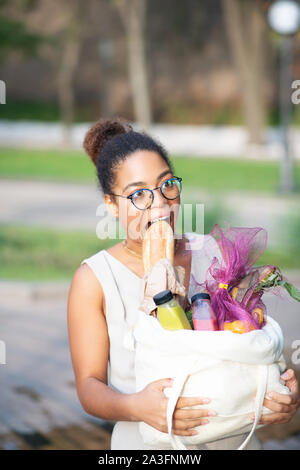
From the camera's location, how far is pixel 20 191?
1691 centimetres

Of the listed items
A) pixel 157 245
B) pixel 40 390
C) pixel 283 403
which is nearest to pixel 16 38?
pixel 40 390

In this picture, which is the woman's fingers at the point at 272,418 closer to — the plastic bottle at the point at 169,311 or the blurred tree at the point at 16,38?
the plastic bottle at the point at 169,311

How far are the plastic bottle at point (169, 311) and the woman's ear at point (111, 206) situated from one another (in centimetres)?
46

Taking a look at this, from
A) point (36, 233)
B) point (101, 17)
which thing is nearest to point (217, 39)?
point (101, 17)

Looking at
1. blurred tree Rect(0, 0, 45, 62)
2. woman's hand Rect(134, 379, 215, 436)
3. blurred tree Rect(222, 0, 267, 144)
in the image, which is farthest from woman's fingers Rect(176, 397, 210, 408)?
blurred tree Rect(222, 0, 267, 144)

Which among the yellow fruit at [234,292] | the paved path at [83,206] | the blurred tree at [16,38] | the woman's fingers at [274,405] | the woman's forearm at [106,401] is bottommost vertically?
the paved path at [83,206]

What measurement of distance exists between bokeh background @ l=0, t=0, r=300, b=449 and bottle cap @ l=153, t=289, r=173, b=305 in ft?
1.35

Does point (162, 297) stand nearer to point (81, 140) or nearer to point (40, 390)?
A: point (40, 390)

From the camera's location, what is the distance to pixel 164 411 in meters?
1.58

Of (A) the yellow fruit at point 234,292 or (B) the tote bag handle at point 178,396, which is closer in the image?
(B) the tote bag handle at point 178,396

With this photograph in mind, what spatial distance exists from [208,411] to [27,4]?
38282 millimetres

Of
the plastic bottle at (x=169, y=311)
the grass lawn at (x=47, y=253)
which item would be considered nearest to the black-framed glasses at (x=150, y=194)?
the plastic bottle at (x=169, y=311)

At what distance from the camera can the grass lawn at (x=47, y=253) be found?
8.58 m

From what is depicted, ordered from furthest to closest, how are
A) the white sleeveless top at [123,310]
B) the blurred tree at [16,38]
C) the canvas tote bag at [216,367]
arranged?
1. the blurred tree at [16,38]
2. the white sleeveless top at [123,310]
3. the canvas tote bag at [216,367]
